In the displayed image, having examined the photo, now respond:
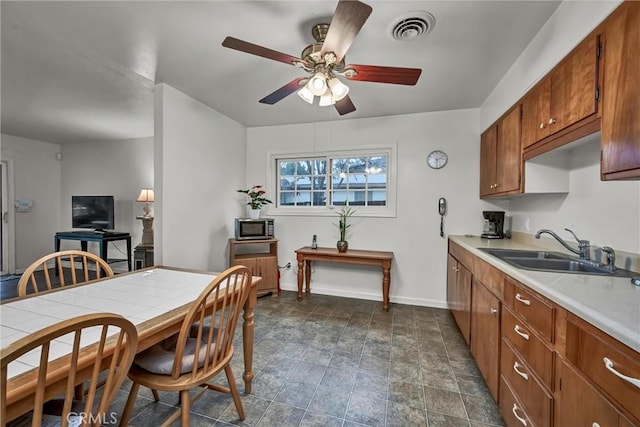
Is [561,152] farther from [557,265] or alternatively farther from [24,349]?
[24,349]

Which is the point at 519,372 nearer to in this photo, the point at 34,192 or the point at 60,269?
the point at 60,269

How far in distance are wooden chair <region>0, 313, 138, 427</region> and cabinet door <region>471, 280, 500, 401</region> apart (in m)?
1.85

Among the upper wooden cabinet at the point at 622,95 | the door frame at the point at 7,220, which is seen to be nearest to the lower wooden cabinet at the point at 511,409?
the upper wooden cabinet at the point at 622,95

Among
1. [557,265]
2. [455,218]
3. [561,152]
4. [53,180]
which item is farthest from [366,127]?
[53,180]

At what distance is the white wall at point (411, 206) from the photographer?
10.6ft

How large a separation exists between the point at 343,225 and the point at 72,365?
116 inches

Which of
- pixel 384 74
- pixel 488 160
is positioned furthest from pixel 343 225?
pixel 384 74

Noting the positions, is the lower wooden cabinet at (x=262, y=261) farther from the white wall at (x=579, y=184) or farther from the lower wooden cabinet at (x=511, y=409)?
the white wall at (x=579, y=184)

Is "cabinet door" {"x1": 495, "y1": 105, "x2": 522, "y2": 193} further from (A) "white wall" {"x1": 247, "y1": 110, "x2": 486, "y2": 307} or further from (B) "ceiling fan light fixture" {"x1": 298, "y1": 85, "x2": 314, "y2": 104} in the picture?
(B) "ceiling fan light fixture" {"x1": 298, "y1": 85, "x2": 314, "y2": 104}

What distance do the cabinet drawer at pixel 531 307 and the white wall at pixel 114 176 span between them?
5.24 metres

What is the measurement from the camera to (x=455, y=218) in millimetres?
3258

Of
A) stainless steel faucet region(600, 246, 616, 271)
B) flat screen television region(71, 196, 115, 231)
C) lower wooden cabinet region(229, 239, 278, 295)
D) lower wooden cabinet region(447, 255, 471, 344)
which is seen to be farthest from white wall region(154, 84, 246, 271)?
stainless steel faucet region(600, 246, 616, 271)

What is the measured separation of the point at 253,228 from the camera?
11.8ft

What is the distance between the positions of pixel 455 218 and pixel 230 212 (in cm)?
291
